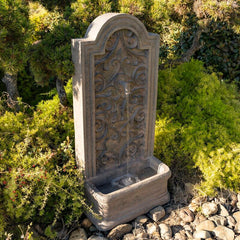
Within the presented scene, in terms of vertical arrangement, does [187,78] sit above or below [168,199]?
above

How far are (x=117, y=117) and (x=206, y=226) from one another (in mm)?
1611

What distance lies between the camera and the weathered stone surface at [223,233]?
295 cm

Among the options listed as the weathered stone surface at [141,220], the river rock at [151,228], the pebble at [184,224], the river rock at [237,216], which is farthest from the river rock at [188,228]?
the river rock at [237,216]

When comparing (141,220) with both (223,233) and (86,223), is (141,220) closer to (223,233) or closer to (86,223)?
(86,223)

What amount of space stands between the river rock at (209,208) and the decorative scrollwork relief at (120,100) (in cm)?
104

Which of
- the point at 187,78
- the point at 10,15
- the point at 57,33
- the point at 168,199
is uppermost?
the point at 10,15

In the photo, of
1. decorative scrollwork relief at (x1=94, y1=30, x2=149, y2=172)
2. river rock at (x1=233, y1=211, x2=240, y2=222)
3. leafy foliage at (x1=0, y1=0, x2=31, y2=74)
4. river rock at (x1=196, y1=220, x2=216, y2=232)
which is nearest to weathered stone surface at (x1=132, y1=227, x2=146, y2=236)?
river rock at (x1=196, y1=220, x2=216, y2=232)

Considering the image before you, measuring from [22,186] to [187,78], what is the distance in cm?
322

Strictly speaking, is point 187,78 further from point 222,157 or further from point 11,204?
point 11,204

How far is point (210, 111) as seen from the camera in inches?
163

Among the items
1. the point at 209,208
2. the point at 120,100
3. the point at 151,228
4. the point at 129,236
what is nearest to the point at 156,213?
the point at 151,228

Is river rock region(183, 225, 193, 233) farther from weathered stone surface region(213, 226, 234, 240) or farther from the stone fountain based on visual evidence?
the stone fountain

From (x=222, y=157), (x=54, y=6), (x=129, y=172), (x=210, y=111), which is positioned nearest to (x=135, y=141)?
(x=129, y=172)

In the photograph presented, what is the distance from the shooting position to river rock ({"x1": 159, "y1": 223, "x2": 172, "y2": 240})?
9.71 feet
